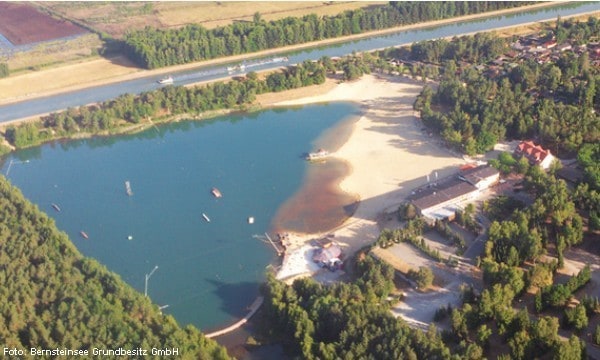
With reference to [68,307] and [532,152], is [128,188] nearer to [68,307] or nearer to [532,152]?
[68,307]

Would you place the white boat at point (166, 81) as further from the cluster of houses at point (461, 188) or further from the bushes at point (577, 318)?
the bushes at point (577, 318)

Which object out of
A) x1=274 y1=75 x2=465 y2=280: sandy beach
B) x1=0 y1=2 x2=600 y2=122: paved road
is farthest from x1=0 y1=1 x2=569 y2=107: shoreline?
x1=274 y1=75 x2=465 y2=280: sandy beach

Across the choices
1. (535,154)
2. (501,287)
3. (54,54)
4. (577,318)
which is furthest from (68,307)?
(54,54)

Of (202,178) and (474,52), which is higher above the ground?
(474,52)

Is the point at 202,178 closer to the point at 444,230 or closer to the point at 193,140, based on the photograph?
the point at 193,140

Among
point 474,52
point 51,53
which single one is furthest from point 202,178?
point 51,53
